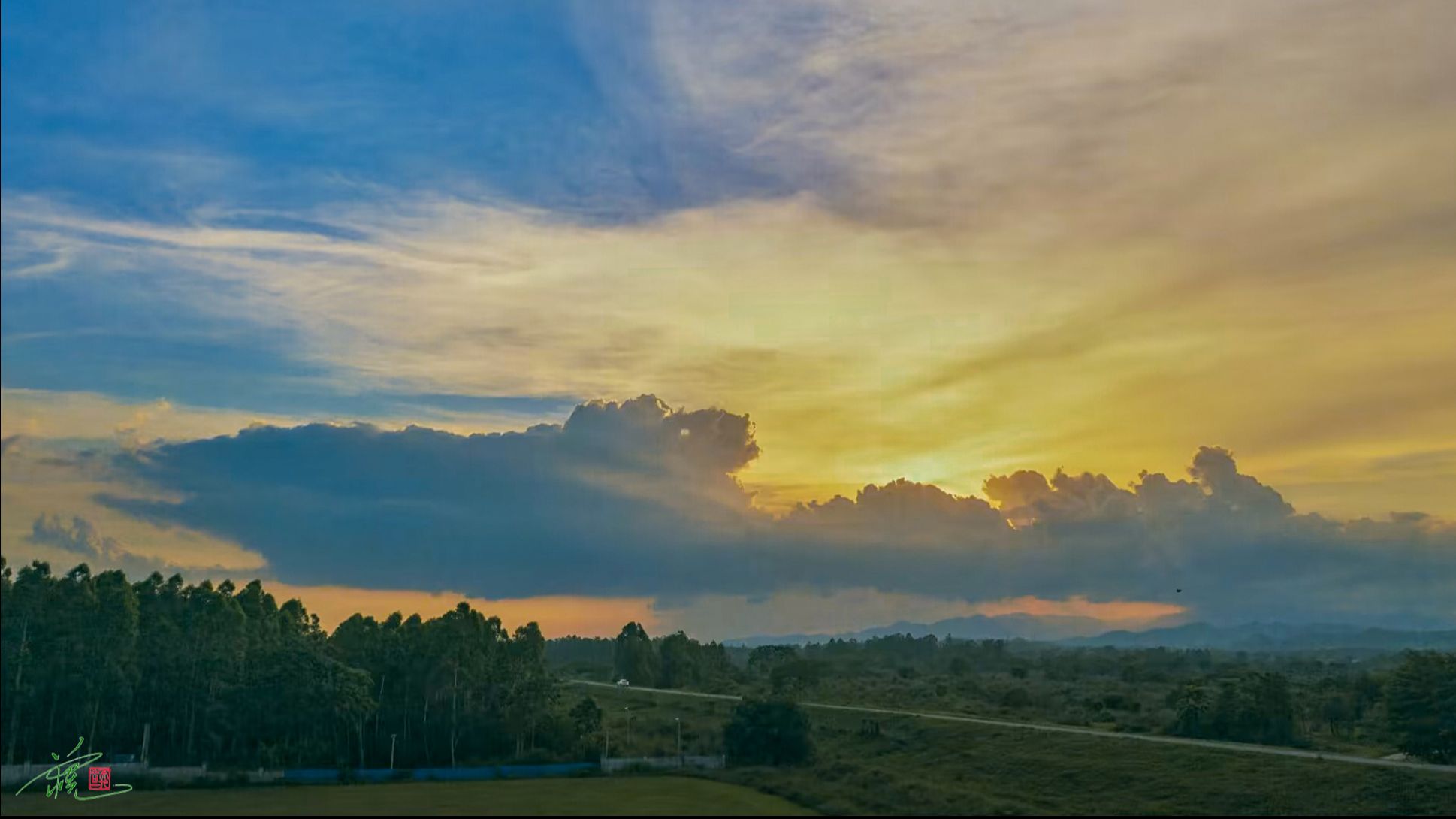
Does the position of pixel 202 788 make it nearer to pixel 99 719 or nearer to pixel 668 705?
pixel 99 719

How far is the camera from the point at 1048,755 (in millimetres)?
106938

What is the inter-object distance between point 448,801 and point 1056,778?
55261mm

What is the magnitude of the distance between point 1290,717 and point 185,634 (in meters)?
112

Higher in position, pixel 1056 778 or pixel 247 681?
pixel 247 681

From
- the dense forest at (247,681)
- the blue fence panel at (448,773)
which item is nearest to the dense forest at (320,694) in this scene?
the dense forest at (247,681)

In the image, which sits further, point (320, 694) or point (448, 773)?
point (320, 694)

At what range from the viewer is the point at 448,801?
8025 cm

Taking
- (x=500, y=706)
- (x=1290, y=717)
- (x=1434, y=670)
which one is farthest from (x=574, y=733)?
(x=1434, y=670)

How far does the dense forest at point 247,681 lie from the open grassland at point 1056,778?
53.9 ft

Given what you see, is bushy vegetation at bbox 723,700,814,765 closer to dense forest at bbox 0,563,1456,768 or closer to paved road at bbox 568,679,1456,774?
dense forest at bbox 0,563,1456,768
